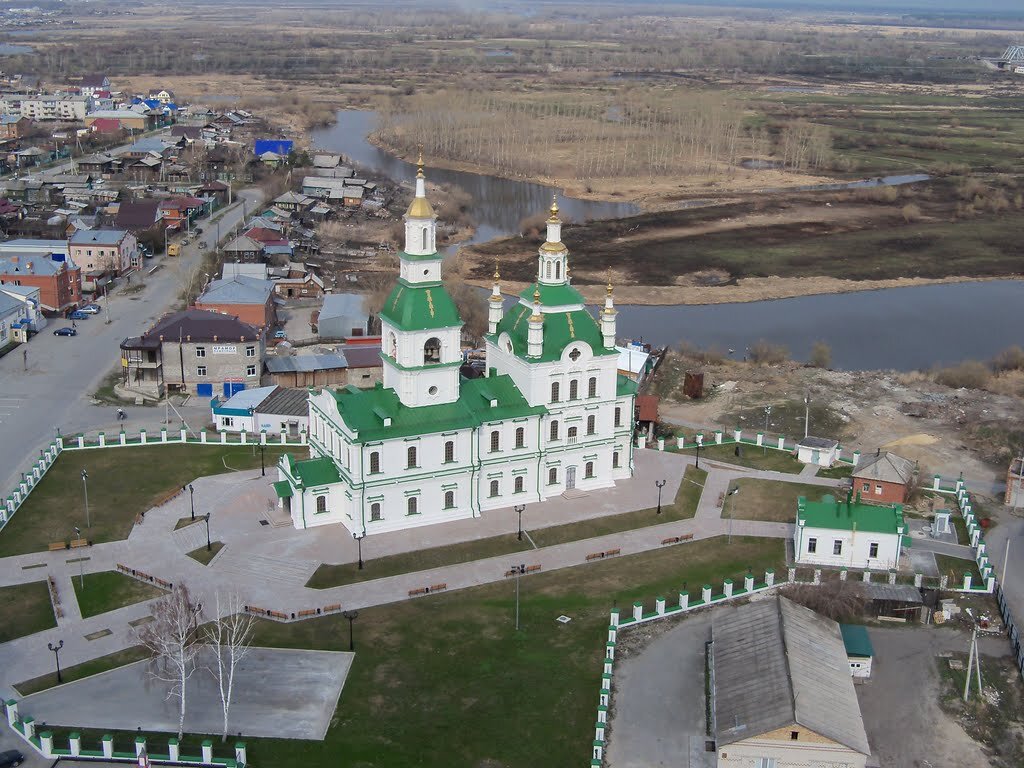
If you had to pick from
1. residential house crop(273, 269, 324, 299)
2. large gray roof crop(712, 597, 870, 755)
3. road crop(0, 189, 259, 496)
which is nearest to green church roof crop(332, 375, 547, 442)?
large gray roof crop(712, 597, 870, 755)

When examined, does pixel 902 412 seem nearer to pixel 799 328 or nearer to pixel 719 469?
pixel 719 469

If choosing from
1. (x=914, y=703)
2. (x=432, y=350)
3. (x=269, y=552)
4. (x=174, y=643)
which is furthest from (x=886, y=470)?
(x=174, y=643)

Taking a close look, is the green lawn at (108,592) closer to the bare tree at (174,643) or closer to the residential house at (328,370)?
the bare tree at (174,643)

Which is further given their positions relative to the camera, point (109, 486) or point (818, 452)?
point (818, 452)

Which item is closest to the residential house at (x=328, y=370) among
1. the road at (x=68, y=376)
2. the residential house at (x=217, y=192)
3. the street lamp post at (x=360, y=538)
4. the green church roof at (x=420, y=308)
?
the road at (x=68, y=376)

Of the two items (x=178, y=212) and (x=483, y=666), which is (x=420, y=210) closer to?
(x=483, y=666)
